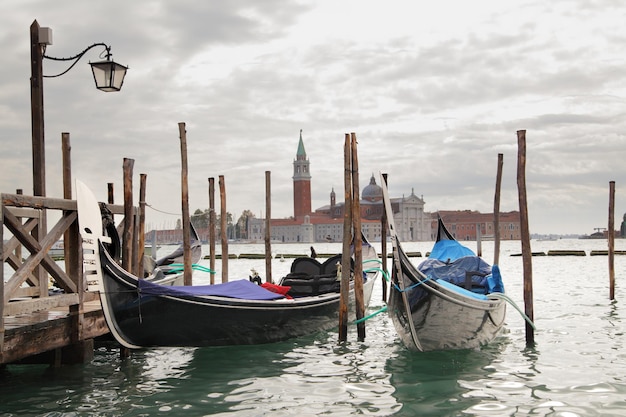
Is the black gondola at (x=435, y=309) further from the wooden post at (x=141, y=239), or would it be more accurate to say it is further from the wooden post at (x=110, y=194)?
the wooden post at (x=110, y=194)

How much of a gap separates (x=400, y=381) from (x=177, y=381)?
183 cm

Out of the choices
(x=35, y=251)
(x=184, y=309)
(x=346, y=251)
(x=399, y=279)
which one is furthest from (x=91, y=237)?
(x=346, y=251)

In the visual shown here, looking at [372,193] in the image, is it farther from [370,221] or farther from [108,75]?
[108,75]

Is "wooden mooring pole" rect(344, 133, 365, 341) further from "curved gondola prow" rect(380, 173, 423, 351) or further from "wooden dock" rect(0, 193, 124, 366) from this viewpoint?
"wooden dock" rect(0, 193, 124, 366)

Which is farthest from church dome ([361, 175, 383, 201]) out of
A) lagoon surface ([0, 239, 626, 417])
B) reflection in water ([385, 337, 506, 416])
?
reflection in water ([385, 337, 506, 416])

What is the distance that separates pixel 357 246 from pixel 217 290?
62.2 inches

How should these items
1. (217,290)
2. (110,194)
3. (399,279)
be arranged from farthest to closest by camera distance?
1. (110,194)
2. (217,290)
3. (399,279)

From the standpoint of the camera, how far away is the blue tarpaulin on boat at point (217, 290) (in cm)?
590

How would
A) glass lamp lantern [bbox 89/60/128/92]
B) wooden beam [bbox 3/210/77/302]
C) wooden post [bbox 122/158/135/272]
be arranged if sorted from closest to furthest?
1. wooden beam [bbox 3/210/77/302]
2. glass lamp lantern [bbox 89/60/128/92]
3. wooden post [bbox 122/158/135/272]

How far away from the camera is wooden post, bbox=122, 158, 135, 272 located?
21.5ft

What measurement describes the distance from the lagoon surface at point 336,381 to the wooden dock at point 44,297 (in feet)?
1.18

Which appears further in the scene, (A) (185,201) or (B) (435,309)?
(A) (185,201)

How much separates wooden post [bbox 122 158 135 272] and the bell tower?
96.8 m

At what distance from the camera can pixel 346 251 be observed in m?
7.22
